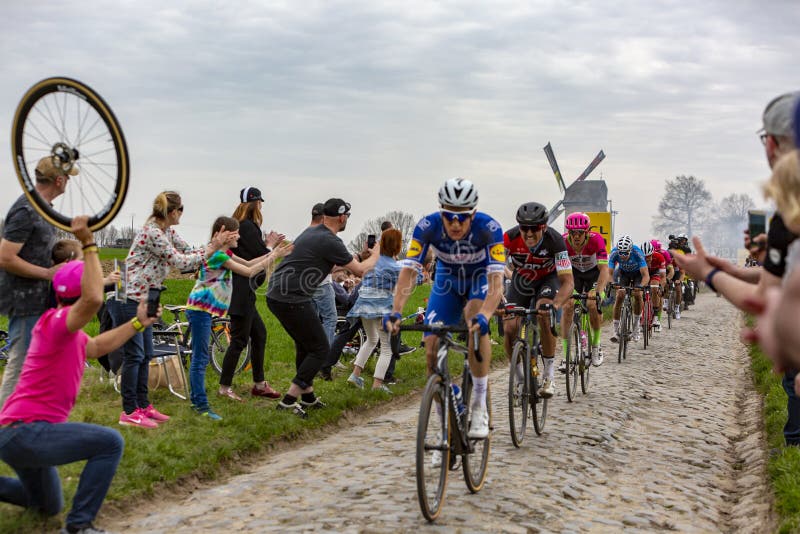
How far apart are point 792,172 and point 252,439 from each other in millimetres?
7292

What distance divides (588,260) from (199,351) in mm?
7321

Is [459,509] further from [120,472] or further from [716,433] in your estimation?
[716,433]

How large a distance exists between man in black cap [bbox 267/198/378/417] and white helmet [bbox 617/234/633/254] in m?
10.1

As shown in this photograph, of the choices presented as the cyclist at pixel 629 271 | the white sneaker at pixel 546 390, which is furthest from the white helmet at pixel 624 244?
the white sneaker at pixel 546 390

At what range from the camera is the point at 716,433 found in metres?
10.8

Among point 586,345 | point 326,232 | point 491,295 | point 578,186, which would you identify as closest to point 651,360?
point 586,345

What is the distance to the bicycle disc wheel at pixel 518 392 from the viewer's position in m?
8.97

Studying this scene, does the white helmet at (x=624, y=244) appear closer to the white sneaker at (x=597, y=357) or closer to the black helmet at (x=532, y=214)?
the white sneaker at (x=597, y=357)

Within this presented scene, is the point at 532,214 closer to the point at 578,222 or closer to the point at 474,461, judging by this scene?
the point at 578,222

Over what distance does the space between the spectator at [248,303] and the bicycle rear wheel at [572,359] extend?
4157 millimetres

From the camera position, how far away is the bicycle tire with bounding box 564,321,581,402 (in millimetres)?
11938

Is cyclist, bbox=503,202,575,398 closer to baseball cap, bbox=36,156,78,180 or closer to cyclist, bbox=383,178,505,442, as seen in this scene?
cyclist, bbox=383,178,505,442

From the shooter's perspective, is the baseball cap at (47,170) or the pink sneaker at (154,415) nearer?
the baseball cap at (47,170)

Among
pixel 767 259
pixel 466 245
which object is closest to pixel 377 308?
pixel 466 245
